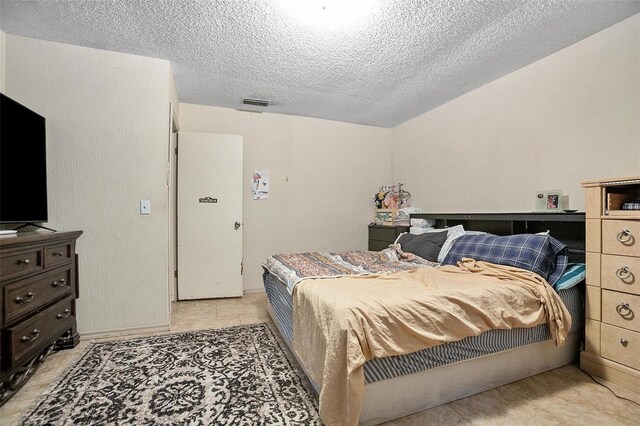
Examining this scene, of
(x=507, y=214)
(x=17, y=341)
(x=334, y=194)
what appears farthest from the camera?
(x=334, y=194)

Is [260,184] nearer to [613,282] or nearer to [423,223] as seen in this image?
[423,223]

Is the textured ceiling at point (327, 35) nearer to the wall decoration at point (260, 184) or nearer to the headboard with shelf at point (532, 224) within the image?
the wall decoration at point (260, 184)

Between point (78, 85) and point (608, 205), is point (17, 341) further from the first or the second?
point (608, 205)

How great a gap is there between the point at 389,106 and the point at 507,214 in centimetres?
192

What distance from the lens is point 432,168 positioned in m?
3.72

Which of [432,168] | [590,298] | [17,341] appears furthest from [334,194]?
[17,341]

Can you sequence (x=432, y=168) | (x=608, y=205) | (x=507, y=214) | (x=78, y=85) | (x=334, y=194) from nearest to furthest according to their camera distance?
(x=608, y=205) < (x=78, y=85) < (x=507, y=214) < (x=432, y=168) < (x=334, y=194)

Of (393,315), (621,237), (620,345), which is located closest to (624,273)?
(621,237)

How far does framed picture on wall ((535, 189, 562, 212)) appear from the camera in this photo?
2.36 meters

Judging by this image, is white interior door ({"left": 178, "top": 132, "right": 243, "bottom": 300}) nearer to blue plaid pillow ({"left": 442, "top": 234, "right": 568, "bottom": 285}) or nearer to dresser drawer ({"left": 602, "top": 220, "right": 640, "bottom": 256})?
blue plaid pillow ({"left": 442, "top": 234, "right": 568, "bottom": 285})

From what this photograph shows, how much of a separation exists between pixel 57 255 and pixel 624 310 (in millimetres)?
3679

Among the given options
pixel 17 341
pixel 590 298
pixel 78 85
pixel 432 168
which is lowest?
pixel 17 341

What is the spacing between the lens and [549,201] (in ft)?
7.95

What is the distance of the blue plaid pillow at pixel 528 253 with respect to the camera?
1.99 meters
